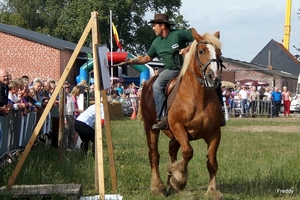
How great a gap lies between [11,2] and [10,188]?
78.3 meters

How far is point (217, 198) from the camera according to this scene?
26.9ft

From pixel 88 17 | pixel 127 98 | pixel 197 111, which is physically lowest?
pixel 197 111

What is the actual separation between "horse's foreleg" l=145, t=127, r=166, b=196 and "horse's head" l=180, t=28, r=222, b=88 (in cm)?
163

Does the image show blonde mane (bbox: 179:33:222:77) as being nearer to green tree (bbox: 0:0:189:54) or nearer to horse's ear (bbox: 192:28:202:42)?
horse's ear (bbox: 192:28:202:42)

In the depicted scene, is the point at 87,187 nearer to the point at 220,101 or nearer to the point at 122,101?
the point at 220,101

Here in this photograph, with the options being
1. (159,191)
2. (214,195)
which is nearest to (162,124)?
(159,191)

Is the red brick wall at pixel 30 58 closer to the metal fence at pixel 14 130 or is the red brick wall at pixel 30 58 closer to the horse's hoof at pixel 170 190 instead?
the metal fence at pixel 14 130

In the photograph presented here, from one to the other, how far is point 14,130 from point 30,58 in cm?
3308

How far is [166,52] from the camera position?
9.35 meters

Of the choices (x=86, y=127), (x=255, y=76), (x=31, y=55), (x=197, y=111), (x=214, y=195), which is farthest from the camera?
(x=255, y=76)

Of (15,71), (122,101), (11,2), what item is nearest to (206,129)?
(122,101)

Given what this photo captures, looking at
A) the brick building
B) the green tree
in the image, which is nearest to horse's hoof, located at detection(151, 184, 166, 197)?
the brick building

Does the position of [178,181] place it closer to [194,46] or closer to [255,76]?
[194,46]

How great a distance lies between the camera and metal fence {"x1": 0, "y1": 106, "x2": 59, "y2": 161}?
35.2 feet
